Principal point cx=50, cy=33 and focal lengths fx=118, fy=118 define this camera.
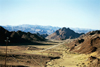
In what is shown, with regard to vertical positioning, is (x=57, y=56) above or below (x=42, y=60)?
below

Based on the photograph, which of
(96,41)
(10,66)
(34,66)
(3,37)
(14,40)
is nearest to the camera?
(10,66)

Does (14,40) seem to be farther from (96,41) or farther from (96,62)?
(96,62)

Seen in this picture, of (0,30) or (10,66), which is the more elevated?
(0,30)

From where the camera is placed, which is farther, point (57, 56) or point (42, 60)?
point (57, 56)

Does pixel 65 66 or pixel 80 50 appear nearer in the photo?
pixel 65 66

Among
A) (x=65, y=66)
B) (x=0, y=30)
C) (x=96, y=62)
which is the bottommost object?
(x=65, y=66)

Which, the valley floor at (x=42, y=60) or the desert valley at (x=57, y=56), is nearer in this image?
the valley floor at (x=42, y=60)

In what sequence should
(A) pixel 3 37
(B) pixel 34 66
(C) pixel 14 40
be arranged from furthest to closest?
(C) pixel 14 40 → (A) pixel 3 37 → (B) pixel 34 66

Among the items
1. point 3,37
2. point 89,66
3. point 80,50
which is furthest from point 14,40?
point 89,66

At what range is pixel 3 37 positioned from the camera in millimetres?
98250

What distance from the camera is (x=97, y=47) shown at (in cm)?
5397

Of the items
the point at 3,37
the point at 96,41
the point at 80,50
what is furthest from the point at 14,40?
the point at 96,41

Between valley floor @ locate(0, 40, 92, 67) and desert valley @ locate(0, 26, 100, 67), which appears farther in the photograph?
desert valley @ locate(0, 26, 100, 67)

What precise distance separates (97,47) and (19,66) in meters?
Result: 36.6
